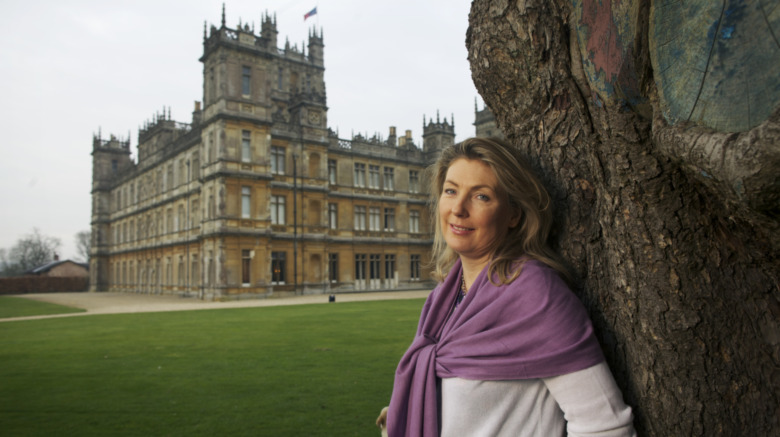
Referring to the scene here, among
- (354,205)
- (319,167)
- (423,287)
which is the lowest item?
(423,287)

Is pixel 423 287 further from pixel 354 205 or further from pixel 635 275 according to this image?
pixel 635 275

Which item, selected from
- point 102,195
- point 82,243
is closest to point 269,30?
point 102,195

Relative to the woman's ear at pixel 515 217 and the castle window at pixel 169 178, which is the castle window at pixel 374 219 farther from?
the woman's ear at pixel 515 217

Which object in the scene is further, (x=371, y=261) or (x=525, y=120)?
(x=371, y=261)

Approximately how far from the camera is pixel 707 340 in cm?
145

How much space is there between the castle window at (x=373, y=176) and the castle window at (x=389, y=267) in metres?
5.40

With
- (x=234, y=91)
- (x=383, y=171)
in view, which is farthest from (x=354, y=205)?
(x=234, y=91)

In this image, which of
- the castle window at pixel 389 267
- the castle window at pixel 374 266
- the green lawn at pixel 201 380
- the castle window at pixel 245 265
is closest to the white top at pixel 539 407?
the green lawn at pixel 201 380

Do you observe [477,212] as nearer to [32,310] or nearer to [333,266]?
[32,310]

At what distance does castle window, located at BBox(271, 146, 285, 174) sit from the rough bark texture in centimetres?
3258

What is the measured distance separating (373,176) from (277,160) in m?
8.47

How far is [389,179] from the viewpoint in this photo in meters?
40.2

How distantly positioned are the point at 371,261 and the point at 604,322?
3651 cm

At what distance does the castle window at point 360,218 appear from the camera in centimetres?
3794
